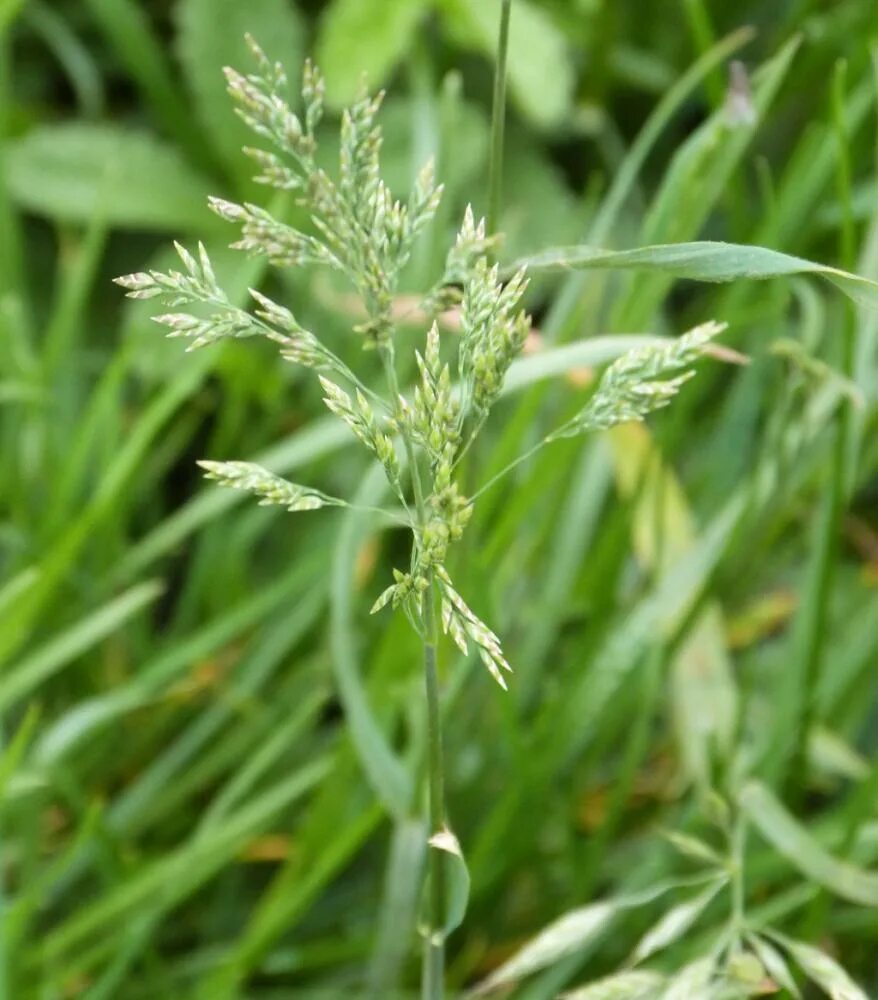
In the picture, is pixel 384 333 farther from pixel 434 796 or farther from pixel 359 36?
pixel 359 36

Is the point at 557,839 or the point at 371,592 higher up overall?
the point at 371,592

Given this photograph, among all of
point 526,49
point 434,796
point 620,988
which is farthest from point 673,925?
point 526,49

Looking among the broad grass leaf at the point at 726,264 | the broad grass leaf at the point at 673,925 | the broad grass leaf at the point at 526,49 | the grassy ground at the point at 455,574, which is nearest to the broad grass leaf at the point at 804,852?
the grassy ground at the point at 455,574

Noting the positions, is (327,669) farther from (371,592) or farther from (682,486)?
(682,486)

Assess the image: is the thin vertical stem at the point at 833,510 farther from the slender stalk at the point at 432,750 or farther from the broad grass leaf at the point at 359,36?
the broad grass leaf at the point at 359,36

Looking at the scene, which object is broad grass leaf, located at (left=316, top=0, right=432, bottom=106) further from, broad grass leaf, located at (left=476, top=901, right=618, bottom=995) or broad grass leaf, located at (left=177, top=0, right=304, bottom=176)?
broad grass leaf, located at (left=476, top=901, right=618, bottom=995)

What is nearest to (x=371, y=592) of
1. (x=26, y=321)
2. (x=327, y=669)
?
(x=327, y=669)

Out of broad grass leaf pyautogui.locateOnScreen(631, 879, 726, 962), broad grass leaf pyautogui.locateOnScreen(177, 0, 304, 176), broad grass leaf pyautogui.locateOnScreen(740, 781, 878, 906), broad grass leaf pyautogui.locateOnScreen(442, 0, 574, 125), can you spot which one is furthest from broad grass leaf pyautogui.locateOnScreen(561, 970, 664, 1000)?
broad grass leaf pyautogui.locateOnScreen(177, 0, 304, 176)
